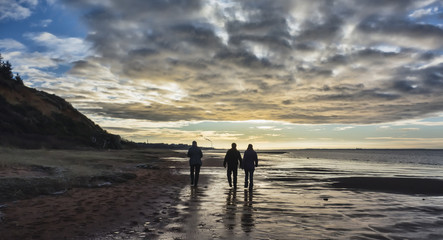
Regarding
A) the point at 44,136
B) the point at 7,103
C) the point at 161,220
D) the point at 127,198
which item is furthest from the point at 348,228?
the point at 7,103

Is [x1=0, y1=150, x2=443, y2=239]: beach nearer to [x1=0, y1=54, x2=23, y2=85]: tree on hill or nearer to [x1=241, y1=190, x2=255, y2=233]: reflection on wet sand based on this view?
[x1=241, y1=190, x2=255, y2=233]: reflection on wet sand

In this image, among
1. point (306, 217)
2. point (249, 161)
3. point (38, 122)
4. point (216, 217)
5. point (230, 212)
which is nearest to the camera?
point (216, 217)

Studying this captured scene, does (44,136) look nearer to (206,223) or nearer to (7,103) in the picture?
(7,103)

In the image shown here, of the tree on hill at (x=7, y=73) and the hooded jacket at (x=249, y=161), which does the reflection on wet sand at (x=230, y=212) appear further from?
the tree on hill at (x=7, y=73)

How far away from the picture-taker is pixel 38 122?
53.2m

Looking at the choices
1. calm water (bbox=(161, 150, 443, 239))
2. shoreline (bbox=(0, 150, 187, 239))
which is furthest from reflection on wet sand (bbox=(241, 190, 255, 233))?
shoreline (bbox=(0, 150, 187, 239))

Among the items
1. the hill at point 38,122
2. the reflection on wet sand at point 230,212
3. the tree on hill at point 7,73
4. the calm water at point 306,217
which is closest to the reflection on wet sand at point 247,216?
the calm water at point 306,217

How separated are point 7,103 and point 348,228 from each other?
62.2 m

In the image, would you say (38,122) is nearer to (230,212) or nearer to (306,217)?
(230,212)

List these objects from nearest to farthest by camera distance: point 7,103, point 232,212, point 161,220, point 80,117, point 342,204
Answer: point 161,220 < point 232,212 < point 342,204 < point 7,103 < point 80,117

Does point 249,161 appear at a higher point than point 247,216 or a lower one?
higher

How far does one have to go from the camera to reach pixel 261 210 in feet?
32.3

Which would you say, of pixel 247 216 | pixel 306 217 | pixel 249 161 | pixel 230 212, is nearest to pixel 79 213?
pixel 230 212

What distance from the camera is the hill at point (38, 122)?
144 ft
